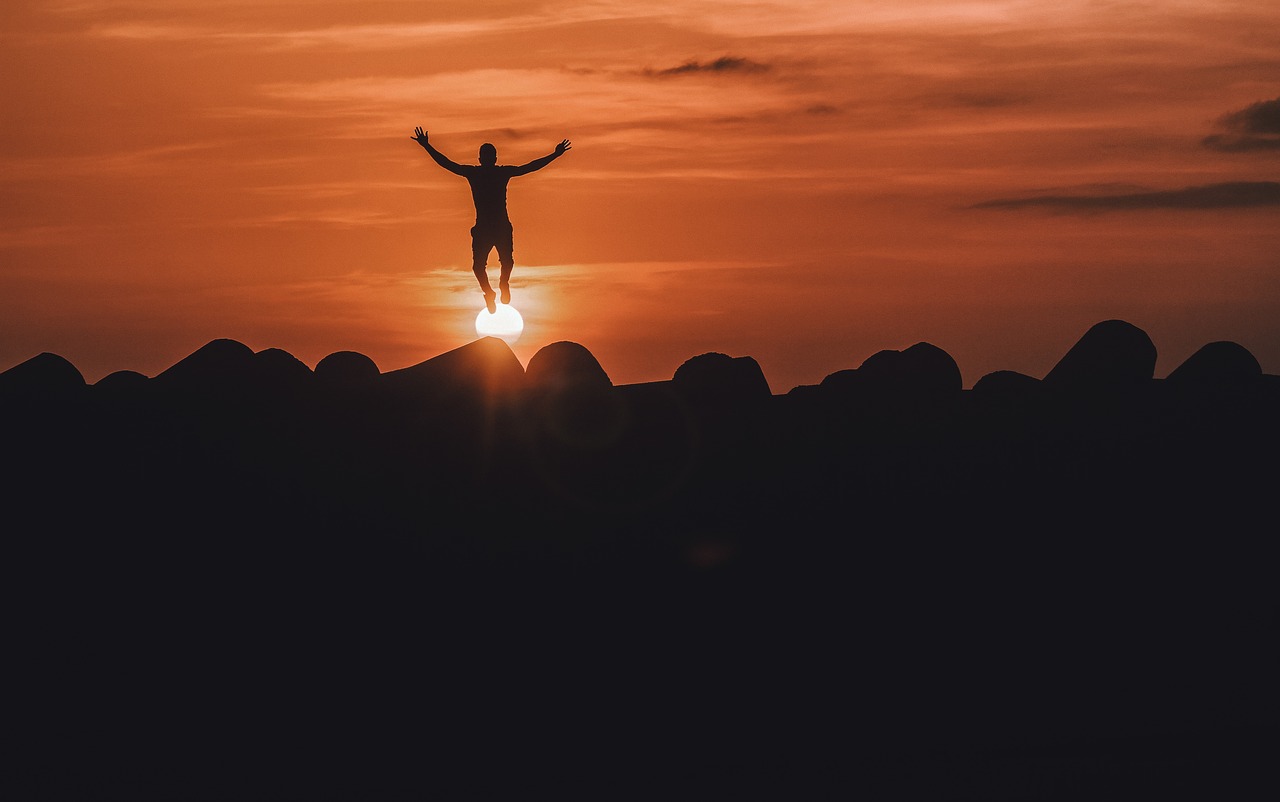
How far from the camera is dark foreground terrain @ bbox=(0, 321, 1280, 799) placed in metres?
27.0

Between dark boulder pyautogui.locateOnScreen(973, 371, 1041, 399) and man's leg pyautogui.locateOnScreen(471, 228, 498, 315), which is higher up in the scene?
man's leg pyautogui.locateOnScreen(471, 228, 498, 315)

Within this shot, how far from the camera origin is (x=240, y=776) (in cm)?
2639

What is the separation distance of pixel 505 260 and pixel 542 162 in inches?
65.5

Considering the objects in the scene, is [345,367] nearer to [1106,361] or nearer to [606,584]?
[606,584]

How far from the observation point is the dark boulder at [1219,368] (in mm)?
31766

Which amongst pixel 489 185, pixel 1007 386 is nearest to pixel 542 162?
pixel 489 185

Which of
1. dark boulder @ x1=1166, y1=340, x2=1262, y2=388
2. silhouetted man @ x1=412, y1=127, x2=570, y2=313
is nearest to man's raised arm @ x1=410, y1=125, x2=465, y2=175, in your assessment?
silhouetted man @ x1=412, y1=127, x2=570, y2=313

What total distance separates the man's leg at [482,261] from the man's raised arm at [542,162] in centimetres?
110

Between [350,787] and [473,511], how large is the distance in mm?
4374

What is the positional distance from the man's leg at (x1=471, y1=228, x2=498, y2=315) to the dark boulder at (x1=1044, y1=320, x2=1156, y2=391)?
8847mm

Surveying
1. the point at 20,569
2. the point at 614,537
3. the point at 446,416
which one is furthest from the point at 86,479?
the point at 614,537

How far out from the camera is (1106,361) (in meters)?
31.2

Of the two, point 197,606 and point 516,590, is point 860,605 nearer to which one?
point 516,590

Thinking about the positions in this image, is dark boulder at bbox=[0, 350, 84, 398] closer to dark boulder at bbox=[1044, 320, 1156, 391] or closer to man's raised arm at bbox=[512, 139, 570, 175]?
man's raised arm at bbox=[512, 139, 570, 175]
